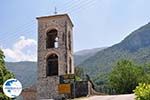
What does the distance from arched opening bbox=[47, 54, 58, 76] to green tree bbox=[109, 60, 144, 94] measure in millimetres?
17751

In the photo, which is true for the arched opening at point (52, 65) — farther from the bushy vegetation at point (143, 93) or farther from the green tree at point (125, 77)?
the bushy vegetation at point (143, 93)

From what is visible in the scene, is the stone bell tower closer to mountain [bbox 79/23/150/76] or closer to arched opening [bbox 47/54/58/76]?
arched opening [bbox 47/54/58/76]

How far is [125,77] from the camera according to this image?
5862 centimetres

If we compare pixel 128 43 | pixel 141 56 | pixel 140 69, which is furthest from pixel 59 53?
pixel 128 43

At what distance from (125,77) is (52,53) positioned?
1991 centimetres

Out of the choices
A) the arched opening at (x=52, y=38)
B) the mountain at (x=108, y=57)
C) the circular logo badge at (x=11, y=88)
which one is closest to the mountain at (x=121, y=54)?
the mountain at (x=108, y=57)

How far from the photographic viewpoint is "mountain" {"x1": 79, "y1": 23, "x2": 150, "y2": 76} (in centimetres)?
9270

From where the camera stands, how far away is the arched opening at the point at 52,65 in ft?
136

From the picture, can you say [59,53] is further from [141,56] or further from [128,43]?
[128,43]

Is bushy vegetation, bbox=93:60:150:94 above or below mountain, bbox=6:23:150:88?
below

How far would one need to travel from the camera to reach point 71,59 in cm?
4334

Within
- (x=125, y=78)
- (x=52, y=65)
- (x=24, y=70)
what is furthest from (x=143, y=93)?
(x=24, y=70)

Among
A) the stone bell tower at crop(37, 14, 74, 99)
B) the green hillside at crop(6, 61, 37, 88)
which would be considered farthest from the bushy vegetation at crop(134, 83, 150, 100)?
the green hillside at crop(6, 61, 37, 88)

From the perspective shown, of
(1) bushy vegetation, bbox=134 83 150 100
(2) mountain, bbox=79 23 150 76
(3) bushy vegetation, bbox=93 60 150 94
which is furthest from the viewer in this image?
(2) mountain, bbox=79 23 150 76
